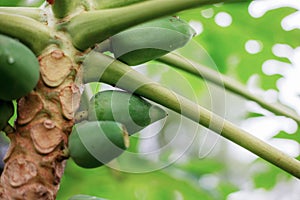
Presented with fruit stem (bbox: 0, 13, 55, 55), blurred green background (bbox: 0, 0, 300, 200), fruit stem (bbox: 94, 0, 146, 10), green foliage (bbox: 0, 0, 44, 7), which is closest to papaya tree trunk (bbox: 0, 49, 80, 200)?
fruit stem (bbox: 0, 13, 55, 55)

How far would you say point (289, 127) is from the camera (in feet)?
6.88

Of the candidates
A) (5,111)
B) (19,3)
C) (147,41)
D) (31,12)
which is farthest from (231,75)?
(5,111)

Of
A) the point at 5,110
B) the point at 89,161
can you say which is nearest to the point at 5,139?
→ the point at 5,110

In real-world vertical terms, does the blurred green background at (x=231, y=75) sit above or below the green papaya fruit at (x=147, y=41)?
below

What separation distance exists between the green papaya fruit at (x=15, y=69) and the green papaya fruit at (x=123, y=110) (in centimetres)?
15

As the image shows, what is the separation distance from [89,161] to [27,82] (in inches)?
7.0

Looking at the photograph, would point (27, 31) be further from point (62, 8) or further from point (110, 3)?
point (110, 3)

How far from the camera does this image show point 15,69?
101 cm

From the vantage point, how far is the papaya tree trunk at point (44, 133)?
3.52ft

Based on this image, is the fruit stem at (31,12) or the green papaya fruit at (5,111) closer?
the green papaya fruit at (5,111)

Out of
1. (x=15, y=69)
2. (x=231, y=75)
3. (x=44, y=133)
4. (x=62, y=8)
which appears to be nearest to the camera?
(x=15, y=69)

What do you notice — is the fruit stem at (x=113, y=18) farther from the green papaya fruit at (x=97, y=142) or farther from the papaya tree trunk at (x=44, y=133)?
the green papaya fruit at (x=97, y=142)

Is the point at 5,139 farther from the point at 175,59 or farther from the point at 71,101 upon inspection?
the point at 175,59

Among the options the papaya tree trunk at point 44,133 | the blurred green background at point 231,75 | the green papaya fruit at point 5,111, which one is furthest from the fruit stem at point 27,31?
the blurred green background at point 231,75
